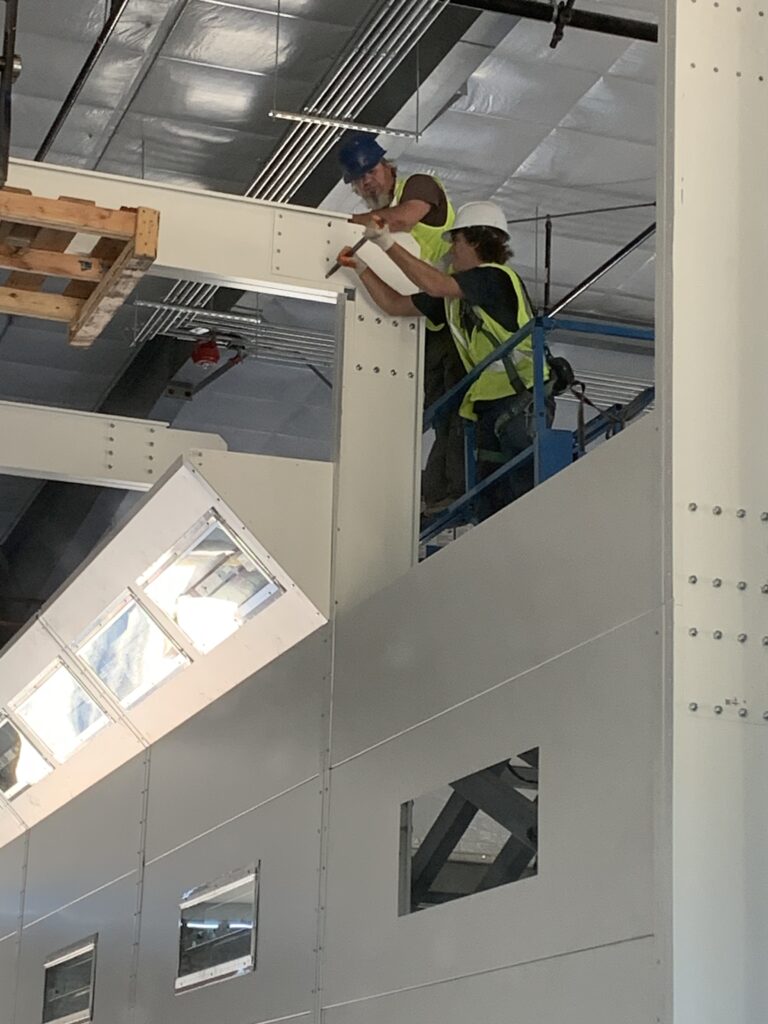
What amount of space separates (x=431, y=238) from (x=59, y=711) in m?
4.91

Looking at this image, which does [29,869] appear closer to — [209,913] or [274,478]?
[209,913]

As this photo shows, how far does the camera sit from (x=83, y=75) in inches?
404

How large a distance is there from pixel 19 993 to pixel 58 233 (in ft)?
26.6

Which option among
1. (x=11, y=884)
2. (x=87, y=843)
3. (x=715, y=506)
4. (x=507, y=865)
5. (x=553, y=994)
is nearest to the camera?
(x=715, y=506)

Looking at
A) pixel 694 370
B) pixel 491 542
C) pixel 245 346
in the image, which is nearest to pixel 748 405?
pixel 694 370

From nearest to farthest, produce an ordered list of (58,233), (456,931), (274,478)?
(456,931), (58,233), (274,478)

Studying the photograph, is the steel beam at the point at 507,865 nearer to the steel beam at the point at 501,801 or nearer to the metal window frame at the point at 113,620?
the steel beam at the point at 501,801

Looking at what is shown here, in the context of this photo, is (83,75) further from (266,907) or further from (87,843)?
(266,907)

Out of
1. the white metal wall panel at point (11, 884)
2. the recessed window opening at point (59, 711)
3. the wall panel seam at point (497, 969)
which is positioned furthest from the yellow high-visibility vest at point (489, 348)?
the white metal wall panel at point (11, 884)

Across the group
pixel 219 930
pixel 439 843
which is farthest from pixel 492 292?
pixel 219 930

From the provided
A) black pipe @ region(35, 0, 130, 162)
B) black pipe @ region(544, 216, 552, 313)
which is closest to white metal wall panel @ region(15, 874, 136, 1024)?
black pipe @ region(35, 0, 130, 162)

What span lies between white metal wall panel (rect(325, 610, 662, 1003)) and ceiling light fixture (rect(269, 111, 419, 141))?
398 cm

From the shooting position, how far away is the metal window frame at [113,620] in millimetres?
9305

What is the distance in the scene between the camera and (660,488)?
16.7 feet
